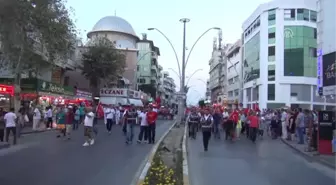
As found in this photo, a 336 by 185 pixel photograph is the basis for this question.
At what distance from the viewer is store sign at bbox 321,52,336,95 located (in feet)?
59.5

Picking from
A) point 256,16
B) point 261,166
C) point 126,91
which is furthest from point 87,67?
point 261,166

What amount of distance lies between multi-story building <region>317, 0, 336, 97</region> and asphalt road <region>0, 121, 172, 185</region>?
8.59 meters

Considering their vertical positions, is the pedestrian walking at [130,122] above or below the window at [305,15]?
below

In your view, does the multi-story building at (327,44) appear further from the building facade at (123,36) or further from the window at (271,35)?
the building facade at (123,36)

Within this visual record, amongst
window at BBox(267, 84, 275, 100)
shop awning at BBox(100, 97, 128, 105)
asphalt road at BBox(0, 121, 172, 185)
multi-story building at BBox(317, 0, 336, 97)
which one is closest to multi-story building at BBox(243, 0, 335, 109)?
window at BBox(267, 84, 275, 100)

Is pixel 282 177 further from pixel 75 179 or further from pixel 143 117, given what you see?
pixel 143 117

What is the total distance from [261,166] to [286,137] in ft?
41.0

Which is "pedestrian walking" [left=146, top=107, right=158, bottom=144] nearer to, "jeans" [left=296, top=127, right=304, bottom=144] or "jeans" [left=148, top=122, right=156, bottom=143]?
"jeans" [left=148, top=122, right=156, bottom=143]

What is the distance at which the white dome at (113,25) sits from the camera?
91000 millimetres

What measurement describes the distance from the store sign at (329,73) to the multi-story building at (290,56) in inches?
1813

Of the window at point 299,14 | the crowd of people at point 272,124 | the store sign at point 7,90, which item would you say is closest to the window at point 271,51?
the window at point 299,14

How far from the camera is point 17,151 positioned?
1560cm

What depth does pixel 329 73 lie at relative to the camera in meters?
18.7

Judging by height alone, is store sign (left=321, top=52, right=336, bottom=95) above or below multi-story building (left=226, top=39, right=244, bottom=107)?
below
